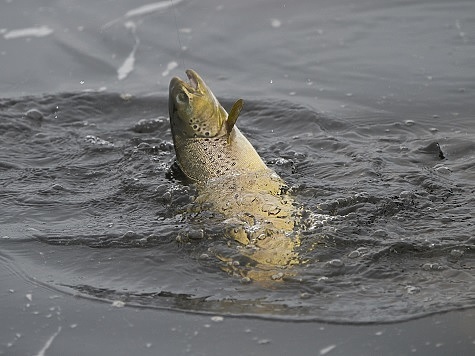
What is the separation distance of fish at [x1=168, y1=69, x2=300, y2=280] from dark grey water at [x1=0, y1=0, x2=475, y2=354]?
147 mm

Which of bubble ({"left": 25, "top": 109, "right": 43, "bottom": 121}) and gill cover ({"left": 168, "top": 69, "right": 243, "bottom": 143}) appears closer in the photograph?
gill cover ({"left": 168, "top": 69, "right": 243, "bottom": 143})

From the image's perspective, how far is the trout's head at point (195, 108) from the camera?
6.02 meters

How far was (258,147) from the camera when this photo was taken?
278 inches

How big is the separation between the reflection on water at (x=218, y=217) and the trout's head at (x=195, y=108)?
42 cm

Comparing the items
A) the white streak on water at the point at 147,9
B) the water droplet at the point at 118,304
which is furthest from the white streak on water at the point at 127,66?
the water droplet at the point at 118,304

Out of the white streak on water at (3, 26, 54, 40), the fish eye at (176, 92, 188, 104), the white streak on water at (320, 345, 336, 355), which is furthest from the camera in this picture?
the white streak on water at (3, 26, 54, 40)

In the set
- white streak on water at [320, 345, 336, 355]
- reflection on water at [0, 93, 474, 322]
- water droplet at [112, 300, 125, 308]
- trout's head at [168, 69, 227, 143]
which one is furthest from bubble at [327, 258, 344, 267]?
trout's head at [168, 69, 227, 143]

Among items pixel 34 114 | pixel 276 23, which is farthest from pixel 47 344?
pixel 276 23

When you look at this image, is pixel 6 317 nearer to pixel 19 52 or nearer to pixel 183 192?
pixel 183 192

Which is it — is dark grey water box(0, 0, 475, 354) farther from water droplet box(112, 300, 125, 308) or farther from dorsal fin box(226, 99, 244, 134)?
dorsal fin box(226, 99, 244, 134)

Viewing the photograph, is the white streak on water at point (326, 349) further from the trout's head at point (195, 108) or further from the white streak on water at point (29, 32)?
the white streak on water at point (29, 32)

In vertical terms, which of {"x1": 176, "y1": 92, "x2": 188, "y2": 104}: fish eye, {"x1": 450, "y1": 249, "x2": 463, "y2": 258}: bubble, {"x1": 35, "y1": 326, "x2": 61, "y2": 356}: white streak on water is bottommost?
{"x1": 450, "y1": 249, "x2": 463, "y2": 258}: bubble

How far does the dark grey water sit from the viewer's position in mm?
5141

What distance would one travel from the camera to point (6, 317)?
496 centimetres
